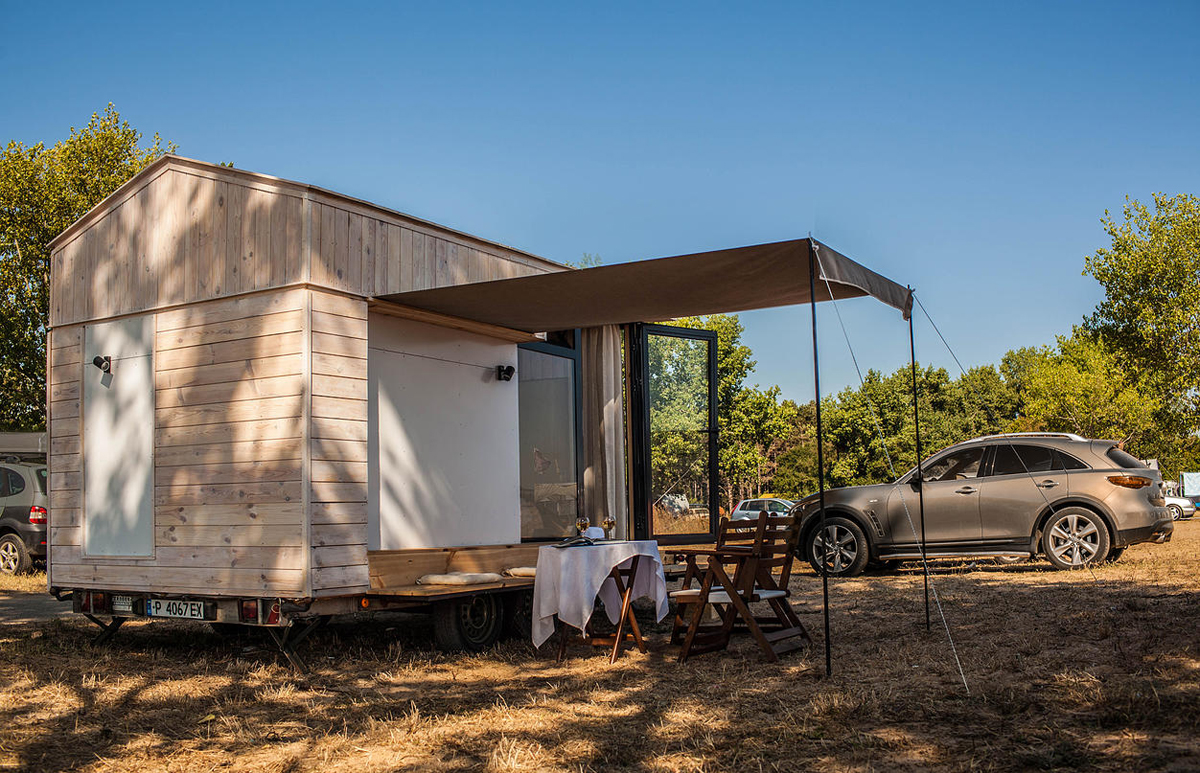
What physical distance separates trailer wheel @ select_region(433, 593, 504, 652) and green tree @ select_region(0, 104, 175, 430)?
562 inches

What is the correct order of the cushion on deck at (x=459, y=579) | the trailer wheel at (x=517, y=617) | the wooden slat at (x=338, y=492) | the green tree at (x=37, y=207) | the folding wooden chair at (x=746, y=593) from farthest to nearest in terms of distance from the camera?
1. the green tree at (x=37, y=207)
2. the trailer wheel at (x=517, y=617)
3. the cushion on deck at (x=459, y=579)
4. the wooden slat at (x=338, y=492)
5. the folding wooden chair at (x=746, y=593)

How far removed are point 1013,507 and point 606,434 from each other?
164 inches

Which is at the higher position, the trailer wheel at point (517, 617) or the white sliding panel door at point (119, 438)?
the white sliding panel door at point (119, 438)

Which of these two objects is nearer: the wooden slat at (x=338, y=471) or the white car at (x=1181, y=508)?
the wooden slat at (x=338, y=471)

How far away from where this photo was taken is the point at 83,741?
4.38 metres

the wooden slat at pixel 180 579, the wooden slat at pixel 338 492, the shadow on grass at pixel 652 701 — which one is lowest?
the shadow on grass at pixel 652 701

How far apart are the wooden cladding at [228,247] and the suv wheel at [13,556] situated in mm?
6158

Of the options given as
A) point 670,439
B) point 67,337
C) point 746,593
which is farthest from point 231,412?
point 670,439

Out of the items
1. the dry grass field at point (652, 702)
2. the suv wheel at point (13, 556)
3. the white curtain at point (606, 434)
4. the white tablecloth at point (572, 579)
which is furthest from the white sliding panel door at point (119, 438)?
the suv wheel at point (13, 556)

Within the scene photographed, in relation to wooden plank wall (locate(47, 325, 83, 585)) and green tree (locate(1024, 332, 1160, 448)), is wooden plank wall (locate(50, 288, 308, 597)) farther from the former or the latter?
green tree (locate(1024, 332, 1160, 448))

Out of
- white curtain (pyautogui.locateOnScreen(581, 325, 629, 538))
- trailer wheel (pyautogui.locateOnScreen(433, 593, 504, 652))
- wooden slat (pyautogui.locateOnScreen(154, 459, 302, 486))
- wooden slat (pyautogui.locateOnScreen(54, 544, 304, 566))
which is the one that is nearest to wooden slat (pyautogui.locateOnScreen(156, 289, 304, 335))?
wooden slat (pyautogui.locateOnScreen(154, 459, 302, 486))

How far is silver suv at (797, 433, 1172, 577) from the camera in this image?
948cm

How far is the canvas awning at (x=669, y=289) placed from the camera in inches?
220

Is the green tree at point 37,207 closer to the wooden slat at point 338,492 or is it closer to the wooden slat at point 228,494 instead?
the wooden slat at point 228,494
